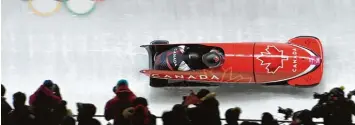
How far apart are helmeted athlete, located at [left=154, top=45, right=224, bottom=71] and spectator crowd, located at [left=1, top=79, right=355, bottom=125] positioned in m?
2.23

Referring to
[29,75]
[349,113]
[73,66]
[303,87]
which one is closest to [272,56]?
[303,87]

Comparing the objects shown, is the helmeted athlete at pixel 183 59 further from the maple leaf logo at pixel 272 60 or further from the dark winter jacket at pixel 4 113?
the dark winter jacket at pixel 4 113

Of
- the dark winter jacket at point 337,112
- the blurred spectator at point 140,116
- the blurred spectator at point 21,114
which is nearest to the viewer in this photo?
the blurred spectator at point 140,116

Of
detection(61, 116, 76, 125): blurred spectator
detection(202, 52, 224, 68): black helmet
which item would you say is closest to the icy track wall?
detection(202, 52, 224, 68): black helmet

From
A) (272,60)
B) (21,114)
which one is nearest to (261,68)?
(272,60)

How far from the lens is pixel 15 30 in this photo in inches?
334

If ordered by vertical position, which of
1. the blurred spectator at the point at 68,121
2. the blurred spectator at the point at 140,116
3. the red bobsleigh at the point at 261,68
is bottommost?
the blurred spectator at the point at 68,121

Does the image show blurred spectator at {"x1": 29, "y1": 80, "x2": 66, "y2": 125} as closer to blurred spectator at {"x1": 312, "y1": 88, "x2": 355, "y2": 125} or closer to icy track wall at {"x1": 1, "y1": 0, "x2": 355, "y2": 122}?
blurred spectator at {"x1": 312, "y1": 88, "x2": 355, "y2": 125}

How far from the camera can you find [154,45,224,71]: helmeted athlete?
727 cm

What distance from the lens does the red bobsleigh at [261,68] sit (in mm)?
7281

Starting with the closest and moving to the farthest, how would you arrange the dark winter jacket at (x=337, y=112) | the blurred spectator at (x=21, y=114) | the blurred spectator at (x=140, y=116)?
1. the blurred spectator at (x=140, y=116)
2. the blurred spectator at (x=21, y=114)
3. the dark winter jacket at (x=337, y=112)

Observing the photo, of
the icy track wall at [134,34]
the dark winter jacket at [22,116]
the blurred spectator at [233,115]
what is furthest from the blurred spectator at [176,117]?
the icy track wall at [134,34]

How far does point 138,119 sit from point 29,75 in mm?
3953

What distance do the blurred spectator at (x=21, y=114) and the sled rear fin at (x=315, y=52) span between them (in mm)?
3732
